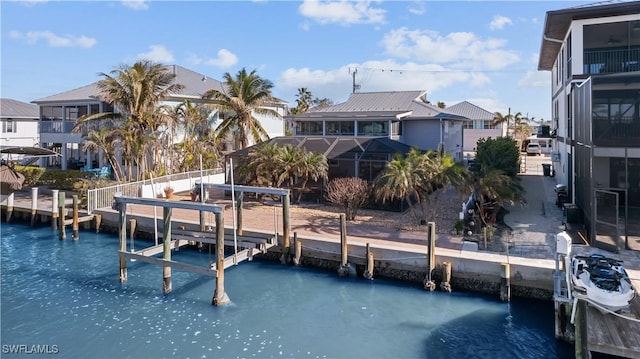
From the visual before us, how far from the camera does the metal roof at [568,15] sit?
18688 mm

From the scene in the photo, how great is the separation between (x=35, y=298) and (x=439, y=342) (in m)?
12.6

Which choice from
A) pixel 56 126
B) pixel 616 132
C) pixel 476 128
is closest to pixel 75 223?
pixel 56 126

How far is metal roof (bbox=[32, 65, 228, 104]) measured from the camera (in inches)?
1300

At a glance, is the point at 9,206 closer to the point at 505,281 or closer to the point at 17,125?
the point at 17,125

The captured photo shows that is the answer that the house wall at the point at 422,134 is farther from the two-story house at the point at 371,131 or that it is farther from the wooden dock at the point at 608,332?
the wooden dock at the point at 608,332

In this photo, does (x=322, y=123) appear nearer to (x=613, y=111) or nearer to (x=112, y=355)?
(x=613, y=111)

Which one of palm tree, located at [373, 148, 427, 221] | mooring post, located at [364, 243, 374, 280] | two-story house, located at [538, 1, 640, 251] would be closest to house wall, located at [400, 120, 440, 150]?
two-story house, located at [538, 1, 640, 251]

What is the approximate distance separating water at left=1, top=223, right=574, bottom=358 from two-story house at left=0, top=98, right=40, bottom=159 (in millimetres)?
30400

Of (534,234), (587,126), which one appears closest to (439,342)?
(534,234)

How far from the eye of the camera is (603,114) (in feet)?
54.0

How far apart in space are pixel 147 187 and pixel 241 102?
938cm

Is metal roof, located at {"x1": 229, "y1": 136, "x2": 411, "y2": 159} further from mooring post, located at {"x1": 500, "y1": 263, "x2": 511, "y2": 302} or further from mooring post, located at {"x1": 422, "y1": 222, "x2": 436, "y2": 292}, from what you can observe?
mooring post, located at {"x1": 500, "y1": 263, "x2": 511, "y2": 302}

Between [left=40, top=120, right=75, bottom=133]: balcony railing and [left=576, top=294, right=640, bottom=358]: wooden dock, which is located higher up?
[left=40, top=120, right=75, bottom=133]: balcony railing

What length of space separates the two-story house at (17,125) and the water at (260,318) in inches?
1197
